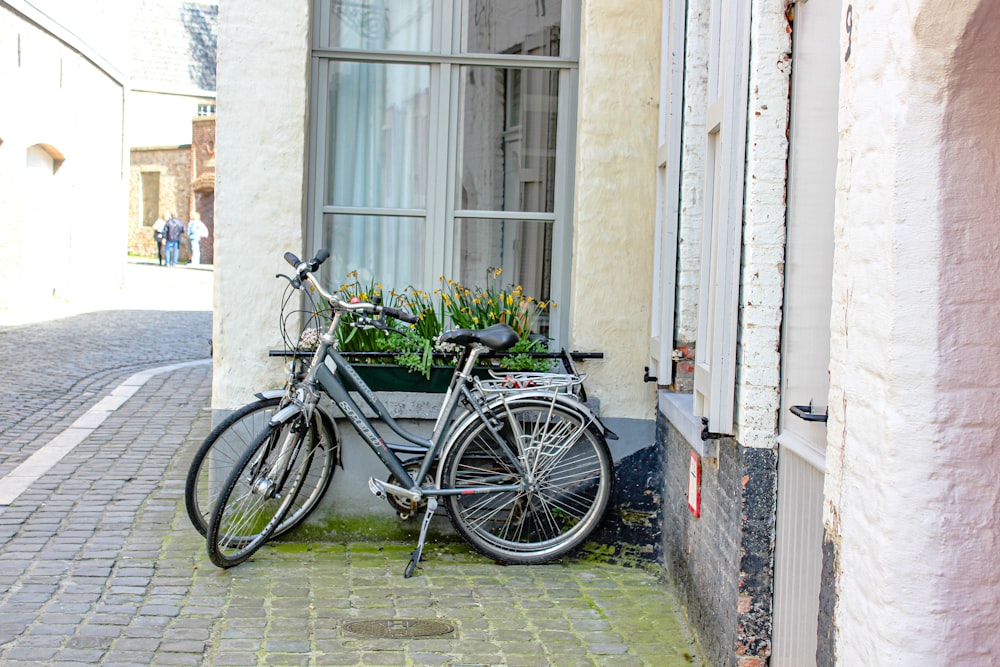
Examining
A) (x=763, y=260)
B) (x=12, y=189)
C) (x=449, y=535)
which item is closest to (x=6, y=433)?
(x=449, y=535)

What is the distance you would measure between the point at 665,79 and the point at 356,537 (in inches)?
110

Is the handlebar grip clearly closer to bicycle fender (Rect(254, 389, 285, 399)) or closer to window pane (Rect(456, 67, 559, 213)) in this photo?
bicycle fender (Rect(254, 389, 285, 399))

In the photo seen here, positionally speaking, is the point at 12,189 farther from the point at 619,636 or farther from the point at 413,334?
the point at 619,636

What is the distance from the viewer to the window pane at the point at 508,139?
6387 millimetres

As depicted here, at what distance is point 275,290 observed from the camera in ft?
19.8

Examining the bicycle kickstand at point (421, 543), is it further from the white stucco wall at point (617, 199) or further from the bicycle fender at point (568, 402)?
the white stucco wall at point (617, 199)

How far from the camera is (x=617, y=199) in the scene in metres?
6.07

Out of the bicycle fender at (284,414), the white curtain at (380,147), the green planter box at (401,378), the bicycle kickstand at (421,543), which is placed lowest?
the bicycle kickstand at (421,543)

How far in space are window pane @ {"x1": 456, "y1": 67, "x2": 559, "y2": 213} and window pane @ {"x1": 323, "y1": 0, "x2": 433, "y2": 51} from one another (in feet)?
1.09

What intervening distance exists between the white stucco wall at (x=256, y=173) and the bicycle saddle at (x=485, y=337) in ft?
3.51

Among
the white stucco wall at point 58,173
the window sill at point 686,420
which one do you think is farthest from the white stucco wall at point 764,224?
the white stucco wall at point 58,173

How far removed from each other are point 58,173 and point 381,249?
15.4m

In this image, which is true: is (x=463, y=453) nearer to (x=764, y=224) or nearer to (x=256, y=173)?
(x=256, y=173)

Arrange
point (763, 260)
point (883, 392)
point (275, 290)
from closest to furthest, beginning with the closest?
point (883, 392), point (763, 260), point (275, 290)
